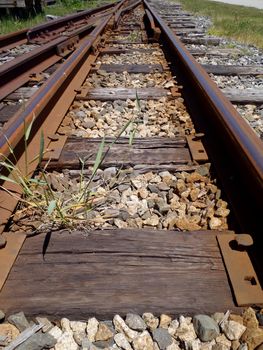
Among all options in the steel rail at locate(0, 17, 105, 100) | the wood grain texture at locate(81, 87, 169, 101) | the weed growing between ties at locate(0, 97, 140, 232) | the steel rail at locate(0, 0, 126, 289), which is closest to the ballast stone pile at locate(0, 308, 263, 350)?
the steel rail at locate(0, 0, 126, 289)

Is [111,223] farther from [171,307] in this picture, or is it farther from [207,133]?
[207,133]

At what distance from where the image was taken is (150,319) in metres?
1.27

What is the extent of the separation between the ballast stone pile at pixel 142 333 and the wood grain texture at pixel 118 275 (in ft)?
0.11

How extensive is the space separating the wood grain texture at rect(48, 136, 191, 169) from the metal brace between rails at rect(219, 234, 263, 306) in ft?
2.53

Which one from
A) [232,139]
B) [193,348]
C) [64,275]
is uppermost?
[232,139]

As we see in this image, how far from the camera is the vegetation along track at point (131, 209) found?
1.34 meters

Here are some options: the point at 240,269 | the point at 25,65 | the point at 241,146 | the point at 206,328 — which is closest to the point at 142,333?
the point at 206,328

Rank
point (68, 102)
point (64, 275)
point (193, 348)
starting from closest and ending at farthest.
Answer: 1. point (193, 348)
2. point (64, 275)
3. point (68, 102)

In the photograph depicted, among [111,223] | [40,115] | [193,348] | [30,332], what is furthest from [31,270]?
[40,115]

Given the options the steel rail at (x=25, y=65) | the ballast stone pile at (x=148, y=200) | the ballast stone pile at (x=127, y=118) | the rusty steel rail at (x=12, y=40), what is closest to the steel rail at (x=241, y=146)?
the ballast stone pile at (x=148, y=200)

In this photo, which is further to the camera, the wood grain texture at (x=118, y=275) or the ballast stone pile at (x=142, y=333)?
the wood grain texture at (x=118, y=275)

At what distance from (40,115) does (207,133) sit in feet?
3.76

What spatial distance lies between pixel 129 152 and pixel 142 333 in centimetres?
125

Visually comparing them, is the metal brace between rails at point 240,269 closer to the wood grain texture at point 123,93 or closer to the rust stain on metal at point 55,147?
the rust stain on metal at point 55,147
